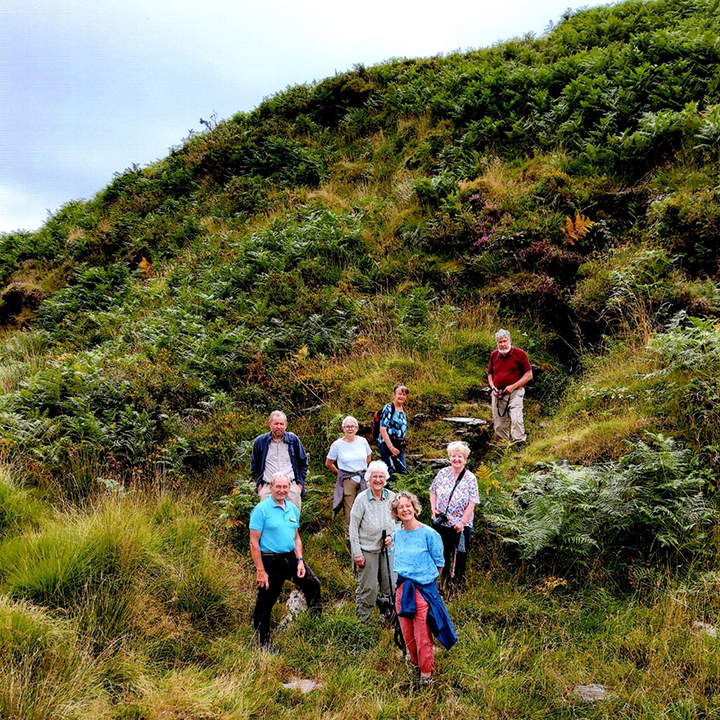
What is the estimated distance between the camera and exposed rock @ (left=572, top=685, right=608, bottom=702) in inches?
158

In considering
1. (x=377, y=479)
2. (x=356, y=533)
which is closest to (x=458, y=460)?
(x=377, y=479)

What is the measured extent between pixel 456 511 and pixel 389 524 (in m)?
0.74

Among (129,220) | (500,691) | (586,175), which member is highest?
(129,220)

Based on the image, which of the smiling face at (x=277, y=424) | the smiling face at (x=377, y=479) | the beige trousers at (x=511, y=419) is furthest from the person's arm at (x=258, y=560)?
the beige trousers at (x=511, y=419)

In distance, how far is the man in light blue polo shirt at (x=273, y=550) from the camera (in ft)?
16.6

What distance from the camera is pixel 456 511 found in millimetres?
5605

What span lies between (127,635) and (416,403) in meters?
5.00

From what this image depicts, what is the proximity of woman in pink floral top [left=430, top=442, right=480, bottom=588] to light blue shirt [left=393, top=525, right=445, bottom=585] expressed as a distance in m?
1.00

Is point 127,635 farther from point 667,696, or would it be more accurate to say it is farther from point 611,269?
point 611,269

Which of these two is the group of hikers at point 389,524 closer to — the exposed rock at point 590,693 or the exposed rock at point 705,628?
the exposed rock at point 590,693

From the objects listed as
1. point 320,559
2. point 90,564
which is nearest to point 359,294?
point 320,559

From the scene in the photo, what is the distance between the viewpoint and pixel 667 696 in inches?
150

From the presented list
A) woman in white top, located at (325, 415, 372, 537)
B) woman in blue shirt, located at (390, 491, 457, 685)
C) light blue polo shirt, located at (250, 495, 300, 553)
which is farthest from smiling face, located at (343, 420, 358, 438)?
woman in blue shirt, located at (390, 491, 457, 685)

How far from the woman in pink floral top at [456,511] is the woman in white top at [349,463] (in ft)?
3.80
